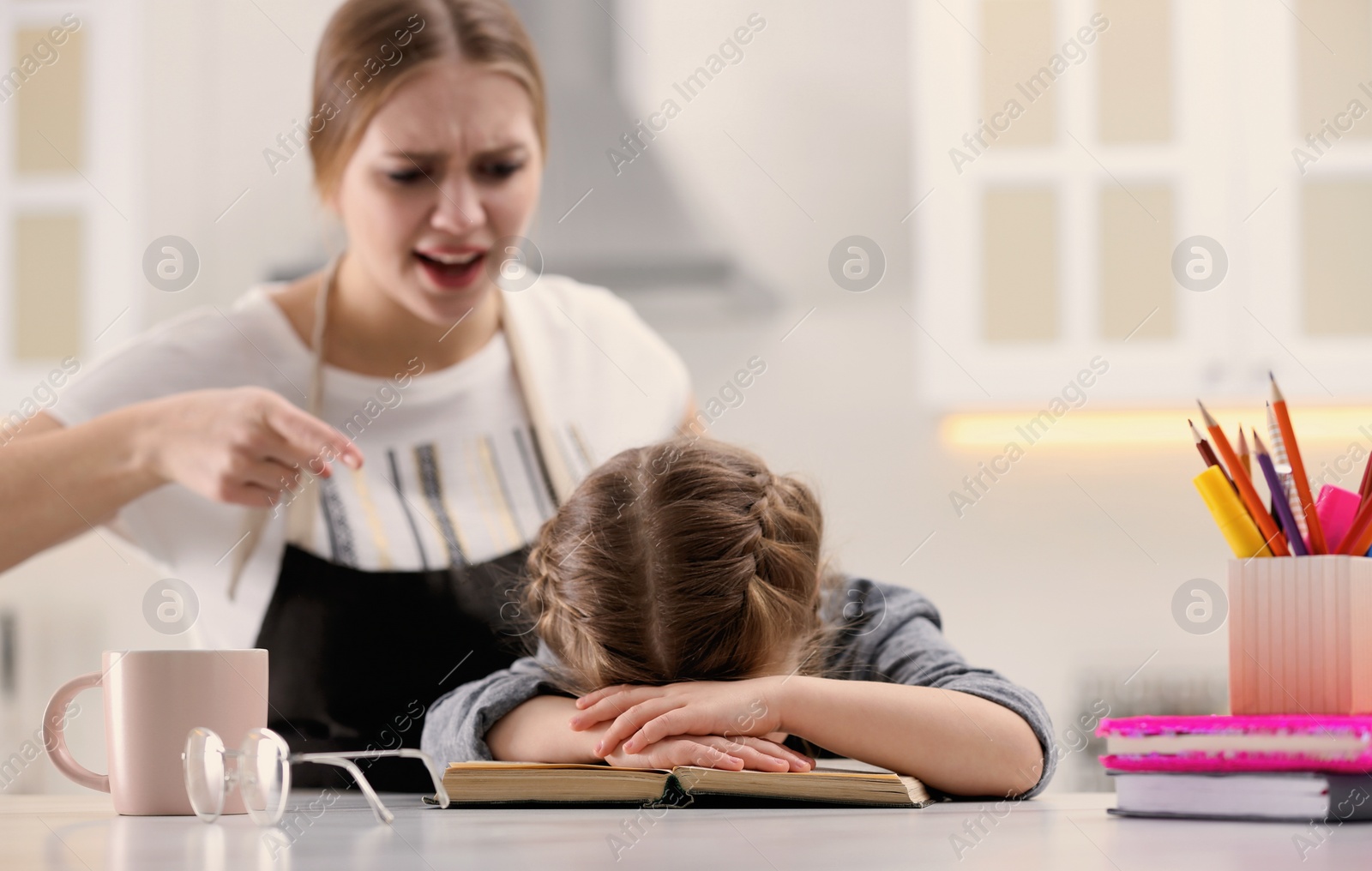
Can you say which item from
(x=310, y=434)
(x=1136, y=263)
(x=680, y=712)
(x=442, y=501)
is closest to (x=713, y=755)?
(x=680, y=712)

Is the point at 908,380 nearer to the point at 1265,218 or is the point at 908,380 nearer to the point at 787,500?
the point at 1265,218

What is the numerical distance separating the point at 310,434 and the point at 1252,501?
78cm

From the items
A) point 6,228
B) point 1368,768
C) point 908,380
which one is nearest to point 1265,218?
point 908,380

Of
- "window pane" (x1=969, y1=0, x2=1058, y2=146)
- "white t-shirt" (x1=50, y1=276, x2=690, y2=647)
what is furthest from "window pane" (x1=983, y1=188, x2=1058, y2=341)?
"white t-shirt" (x1=50, y1=276, x2=690, y2=647)

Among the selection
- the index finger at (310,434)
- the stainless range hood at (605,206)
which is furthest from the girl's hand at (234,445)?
the stainless range hood at (605,206)

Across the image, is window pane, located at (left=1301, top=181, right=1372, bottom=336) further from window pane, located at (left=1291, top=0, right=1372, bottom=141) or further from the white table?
the white table

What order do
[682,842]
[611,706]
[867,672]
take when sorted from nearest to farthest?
[682,842] → [611,706] → [867,672]

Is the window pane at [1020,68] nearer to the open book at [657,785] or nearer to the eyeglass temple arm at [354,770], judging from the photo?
the open book at [657,785]

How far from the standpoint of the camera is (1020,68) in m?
2.38

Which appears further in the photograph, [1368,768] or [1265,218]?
[1265,218]

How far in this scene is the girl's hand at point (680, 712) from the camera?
0.80m

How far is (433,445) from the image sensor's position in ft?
5.03

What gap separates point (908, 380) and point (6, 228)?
188cm

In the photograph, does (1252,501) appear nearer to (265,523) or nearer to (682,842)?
(682,842)
